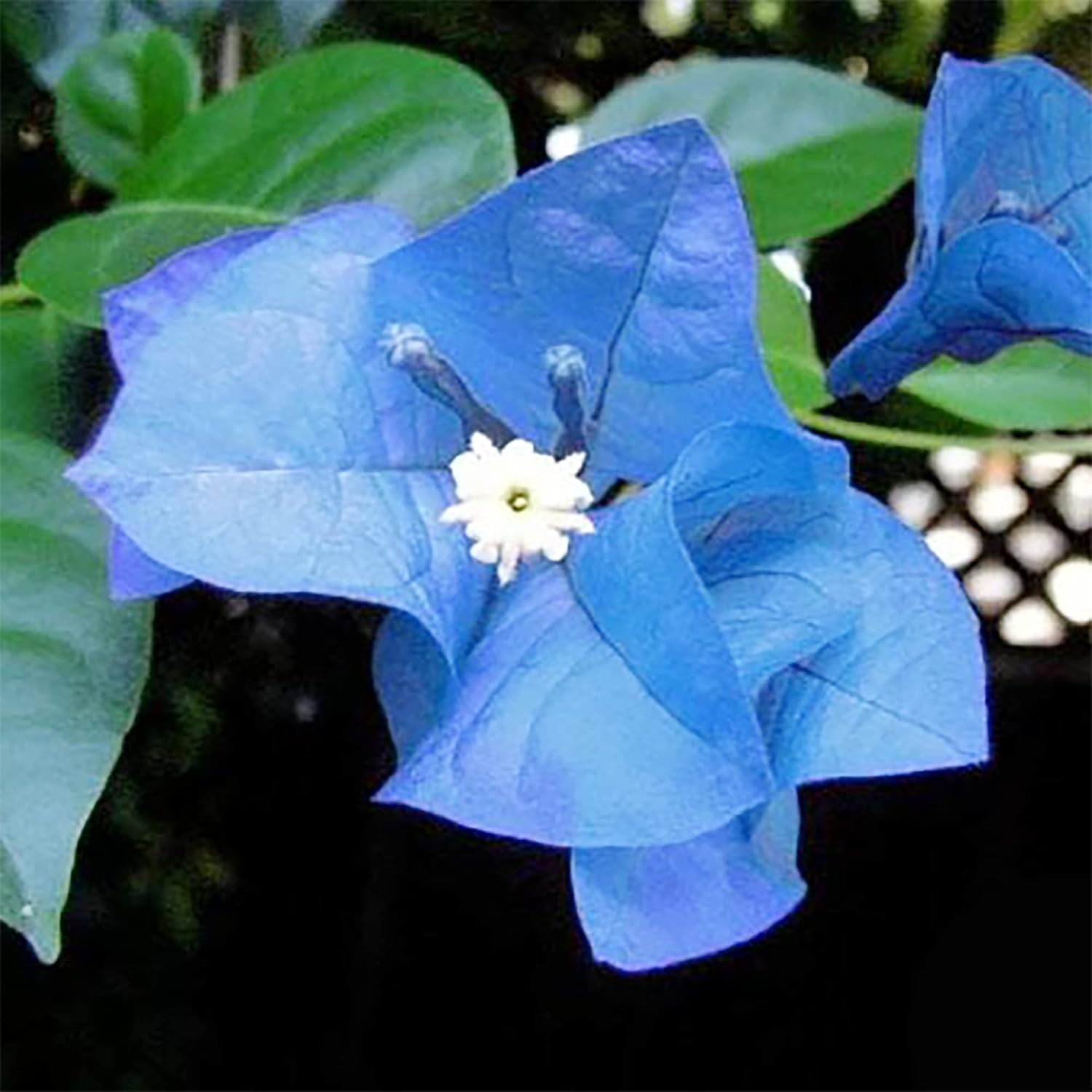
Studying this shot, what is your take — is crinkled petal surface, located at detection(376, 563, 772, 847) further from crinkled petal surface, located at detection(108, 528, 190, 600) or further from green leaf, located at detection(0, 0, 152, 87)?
green leaf, located at detection(0, 0, 152, 87)

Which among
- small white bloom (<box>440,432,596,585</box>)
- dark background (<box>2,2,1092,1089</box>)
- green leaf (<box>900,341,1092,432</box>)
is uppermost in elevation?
small white bloom (<box>440,432,596,585</box>)

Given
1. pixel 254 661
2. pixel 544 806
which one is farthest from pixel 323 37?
pixel 544 806

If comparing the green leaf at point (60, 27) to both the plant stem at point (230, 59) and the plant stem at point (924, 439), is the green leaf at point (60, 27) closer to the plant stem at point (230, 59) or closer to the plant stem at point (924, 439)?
the plant stem at point (230, 59)

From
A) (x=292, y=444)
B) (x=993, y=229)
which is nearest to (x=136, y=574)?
(x=292, y=444)

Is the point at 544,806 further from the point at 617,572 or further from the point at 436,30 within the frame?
the point at 436,30

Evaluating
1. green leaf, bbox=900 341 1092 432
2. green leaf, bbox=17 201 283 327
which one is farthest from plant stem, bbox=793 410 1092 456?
green leaf, bbox=17 201 283 327

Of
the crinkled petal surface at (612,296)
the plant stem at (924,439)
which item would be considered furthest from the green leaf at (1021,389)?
the crinkled petal surface at (612,296)
